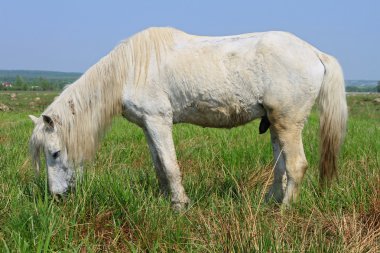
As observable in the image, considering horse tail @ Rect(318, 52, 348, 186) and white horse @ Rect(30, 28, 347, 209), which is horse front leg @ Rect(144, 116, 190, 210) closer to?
white horse @ Rect(30, 28, 347, 209)

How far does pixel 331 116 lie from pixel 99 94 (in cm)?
222

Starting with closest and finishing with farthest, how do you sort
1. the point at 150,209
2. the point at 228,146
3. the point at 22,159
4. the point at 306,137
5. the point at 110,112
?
1. the point at 150,209
2. the point at 110,112
3. the point at 22,159
4. the point at 228,146
5. the point at 306,137

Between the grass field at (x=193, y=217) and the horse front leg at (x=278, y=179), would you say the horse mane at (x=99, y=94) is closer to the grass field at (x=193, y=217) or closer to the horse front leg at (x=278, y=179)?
the grass field at (x=193, y=217)

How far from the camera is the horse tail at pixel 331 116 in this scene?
4.27 meters

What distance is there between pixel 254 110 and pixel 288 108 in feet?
1.03

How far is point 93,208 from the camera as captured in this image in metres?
3.48

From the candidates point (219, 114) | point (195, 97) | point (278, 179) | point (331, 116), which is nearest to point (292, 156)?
point (278, 179)

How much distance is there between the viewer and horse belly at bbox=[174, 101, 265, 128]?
14.0 feet

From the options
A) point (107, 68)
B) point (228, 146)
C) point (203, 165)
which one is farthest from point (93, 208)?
point (228, 146)

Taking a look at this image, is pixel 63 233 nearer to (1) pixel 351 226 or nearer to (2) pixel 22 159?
(1) pixel 351 226

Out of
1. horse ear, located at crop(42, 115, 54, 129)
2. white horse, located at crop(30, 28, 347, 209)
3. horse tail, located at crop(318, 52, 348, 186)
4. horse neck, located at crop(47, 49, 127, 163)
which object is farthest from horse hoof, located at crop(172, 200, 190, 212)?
horse ear, located at crop(42, 115, 54, 129)

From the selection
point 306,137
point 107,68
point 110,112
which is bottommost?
point 306,137

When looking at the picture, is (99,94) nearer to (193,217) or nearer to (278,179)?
(193,217)

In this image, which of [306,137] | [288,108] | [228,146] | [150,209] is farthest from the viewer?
[306,137]
